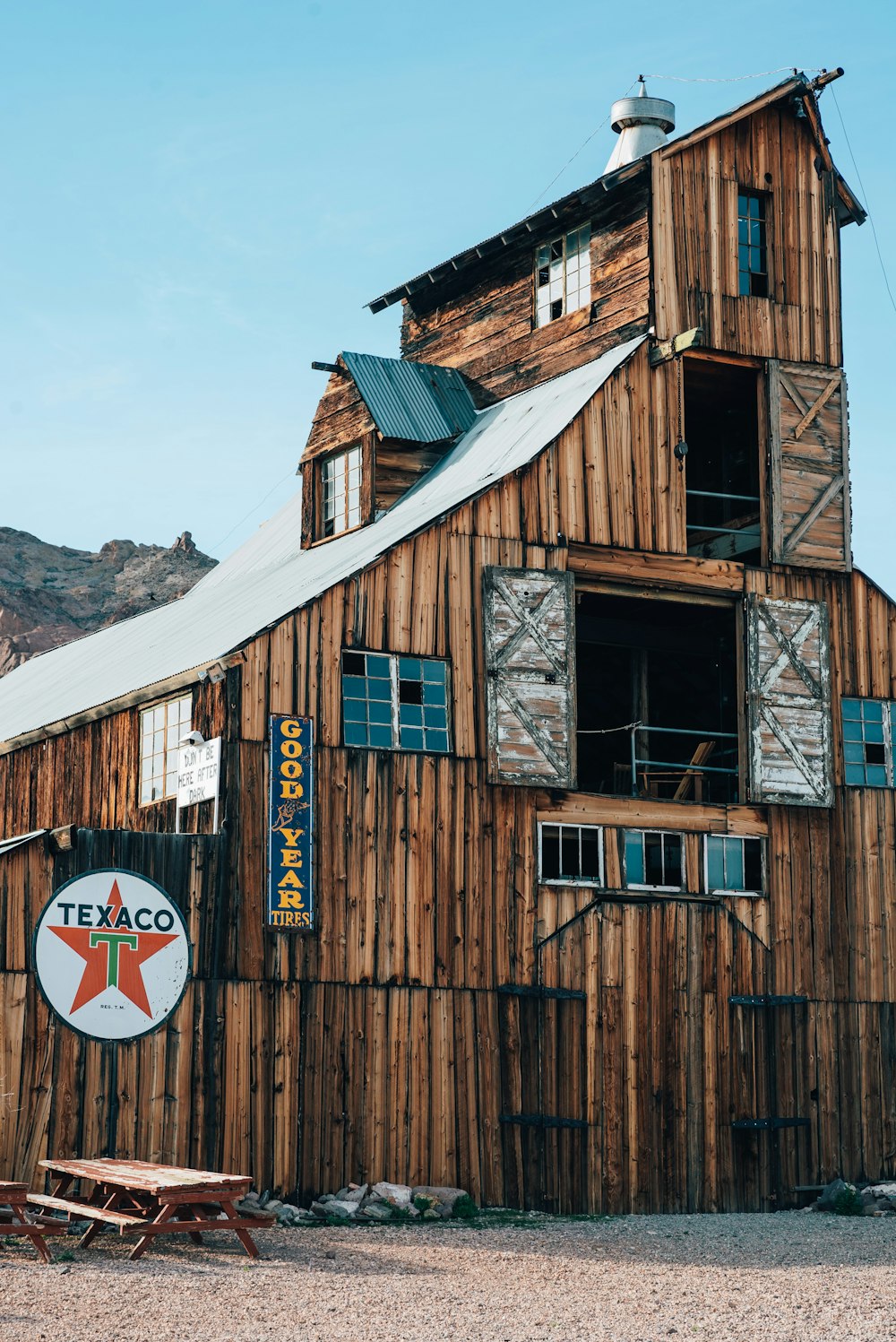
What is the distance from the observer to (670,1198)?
24.3 m

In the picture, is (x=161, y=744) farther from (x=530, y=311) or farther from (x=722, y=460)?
(x=722, y=460)

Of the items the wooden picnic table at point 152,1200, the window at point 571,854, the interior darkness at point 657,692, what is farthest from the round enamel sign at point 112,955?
the interior darkness at point 657,692

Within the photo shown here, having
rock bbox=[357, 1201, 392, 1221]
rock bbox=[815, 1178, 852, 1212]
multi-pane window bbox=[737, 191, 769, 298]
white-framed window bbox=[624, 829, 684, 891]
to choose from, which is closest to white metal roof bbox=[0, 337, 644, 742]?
multi-pane window bbox=[737, 191, 769, 298]

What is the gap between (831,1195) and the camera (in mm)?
24797

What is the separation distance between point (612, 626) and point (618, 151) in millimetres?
9038

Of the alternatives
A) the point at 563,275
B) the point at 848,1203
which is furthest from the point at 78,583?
the point at 848,1203

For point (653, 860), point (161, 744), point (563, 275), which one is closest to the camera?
point (161, 744)

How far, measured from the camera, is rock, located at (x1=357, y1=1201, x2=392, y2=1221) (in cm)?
2148

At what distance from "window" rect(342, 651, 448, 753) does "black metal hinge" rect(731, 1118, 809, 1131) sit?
6548mm

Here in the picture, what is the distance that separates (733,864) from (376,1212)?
7490 mm

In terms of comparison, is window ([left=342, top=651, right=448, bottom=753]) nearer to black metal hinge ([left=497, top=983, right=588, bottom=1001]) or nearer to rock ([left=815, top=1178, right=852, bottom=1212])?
black metal hinge ([left=497, top=983, right=588, bottom=1001])

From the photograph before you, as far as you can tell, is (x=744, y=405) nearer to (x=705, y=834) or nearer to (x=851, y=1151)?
(x=705, y=834)

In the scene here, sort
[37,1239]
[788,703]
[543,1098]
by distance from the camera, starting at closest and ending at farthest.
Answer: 1. [37,1239]
2. [543,1098]
3. [788,703]

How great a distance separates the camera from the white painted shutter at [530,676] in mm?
24484
